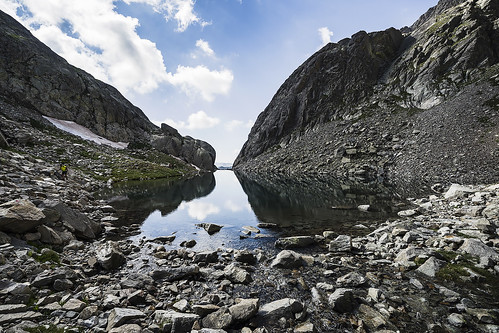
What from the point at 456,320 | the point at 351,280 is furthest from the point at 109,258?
the point at 456,320

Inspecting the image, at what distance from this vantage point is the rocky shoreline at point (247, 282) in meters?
6.20

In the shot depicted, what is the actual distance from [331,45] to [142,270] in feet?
500

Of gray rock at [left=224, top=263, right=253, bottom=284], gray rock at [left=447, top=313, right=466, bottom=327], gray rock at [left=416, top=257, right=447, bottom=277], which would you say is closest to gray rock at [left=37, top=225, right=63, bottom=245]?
gray rock at [left=224, top=263, right=253, bottom=284]

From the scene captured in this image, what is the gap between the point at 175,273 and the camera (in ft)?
30.5

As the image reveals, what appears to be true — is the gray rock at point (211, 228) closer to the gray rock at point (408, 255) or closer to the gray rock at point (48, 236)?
the gray rock at point (48, 236)

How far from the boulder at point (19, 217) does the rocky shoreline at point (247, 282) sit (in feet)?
0.14

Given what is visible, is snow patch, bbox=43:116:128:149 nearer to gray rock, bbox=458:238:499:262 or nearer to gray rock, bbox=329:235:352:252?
gray rock, bbox=329:235:352:252

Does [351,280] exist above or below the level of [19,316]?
below

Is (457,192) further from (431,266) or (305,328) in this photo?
(305,328)

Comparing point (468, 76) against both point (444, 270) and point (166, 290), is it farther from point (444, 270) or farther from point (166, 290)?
point (166, 290)

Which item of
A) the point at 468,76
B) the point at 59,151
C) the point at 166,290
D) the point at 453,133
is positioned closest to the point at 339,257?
the point at 166,290

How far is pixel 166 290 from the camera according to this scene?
26.9ft

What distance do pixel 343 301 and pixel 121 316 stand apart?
686 cm

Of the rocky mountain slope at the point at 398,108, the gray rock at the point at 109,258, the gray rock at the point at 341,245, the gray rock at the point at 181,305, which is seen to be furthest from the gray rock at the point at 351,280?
the rocky mountain slope at the point at 398,108
